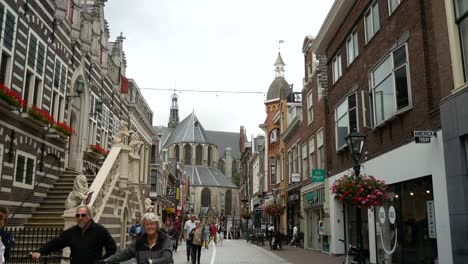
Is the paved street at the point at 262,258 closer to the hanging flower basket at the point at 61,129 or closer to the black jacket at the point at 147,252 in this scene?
the hanging flower basket at the point at 61,129

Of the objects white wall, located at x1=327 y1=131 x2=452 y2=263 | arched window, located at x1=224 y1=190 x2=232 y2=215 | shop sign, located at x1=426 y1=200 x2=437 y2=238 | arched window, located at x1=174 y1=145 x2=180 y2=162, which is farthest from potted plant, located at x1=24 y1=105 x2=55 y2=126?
arched window, located at x1=174 y1=145 x2=180 y2=162

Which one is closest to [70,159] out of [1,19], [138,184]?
[138,184]

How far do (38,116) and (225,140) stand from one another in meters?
107

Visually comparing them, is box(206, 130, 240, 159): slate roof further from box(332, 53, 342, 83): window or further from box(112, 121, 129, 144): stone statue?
box(112, 121, 129, 144): stone statue

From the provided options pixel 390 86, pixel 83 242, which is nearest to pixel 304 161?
pixel 390 86

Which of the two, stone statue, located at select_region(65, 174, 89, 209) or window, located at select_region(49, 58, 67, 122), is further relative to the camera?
window, located at select_region(49, 58, 67, 122)

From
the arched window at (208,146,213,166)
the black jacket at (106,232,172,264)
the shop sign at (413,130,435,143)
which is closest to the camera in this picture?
the black jacket at (106,232,172,264)

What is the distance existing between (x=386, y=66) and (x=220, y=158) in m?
98.1

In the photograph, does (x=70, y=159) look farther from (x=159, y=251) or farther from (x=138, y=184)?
(x=159, y=251)

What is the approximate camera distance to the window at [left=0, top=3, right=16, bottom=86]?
1223cm

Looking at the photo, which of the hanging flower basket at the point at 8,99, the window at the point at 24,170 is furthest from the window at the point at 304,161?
the hanging flower basket at the point at 8,99

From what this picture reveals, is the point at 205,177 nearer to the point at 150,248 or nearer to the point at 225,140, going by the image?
the point at 225,140

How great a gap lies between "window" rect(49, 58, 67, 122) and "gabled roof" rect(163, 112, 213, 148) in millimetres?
78903

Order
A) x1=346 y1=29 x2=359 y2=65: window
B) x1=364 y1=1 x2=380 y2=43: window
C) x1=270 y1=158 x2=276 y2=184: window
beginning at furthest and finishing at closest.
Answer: x1=270 y1=158 x2=276 y2=184: window
x1=346 y1=29 x2=359 y2=65: window
x1=364 y1=1 x2=380 y2=43: window
